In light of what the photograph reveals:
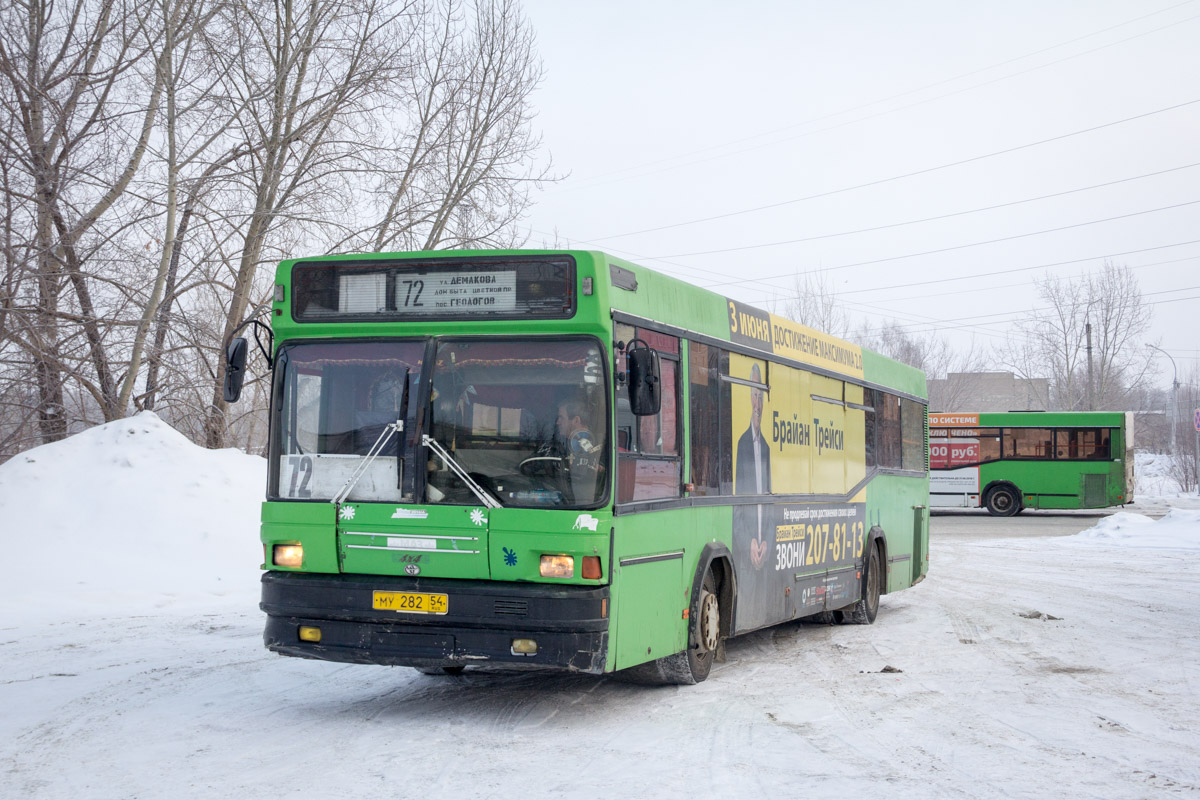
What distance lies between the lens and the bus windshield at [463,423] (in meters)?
7.32

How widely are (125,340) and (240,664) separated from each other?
1171 centimetres

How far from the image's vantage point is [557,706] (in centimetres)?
814

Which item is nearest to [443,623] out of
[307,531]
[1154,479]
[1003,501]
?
[307,531]

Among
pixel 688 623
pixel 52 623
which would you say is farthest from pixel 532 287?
pixel 52 623

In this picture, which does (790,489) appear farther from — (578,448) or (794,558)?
(578,448)

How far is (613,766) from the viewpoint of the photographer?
6.32 m

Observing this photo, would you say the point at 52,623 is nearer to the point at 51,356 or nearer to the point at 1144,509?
the point at 51,356

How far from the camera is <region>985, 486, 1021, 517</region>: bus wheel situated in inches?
1475

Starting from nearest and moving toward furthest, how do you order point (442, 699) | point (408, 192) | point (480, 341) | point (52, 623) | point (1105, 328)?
point (480, 341)
point (442, 699)
point (52, 623)
point (408, 192)
point (1105, 328)

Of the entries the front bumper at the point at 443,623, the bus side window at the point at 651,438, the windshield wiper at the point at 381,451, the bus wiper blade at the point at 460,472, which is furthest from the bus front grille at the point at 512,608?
the windshield wiper at the point at 381,451

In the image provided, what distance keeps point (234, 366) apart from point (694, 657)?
154 inches

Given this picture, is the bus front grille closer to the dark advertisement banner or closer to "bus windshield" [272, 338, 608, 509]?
"bus windshield" [272, 338, 608, 509]

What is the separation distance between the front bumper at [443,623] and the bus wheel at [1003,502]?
32958 millimetres

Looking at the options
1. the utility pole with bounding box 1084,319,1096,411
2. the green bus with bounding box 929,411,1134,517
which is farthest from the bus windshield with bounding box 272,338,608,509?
the utility pole with bounding box 1084,319,1096,411
